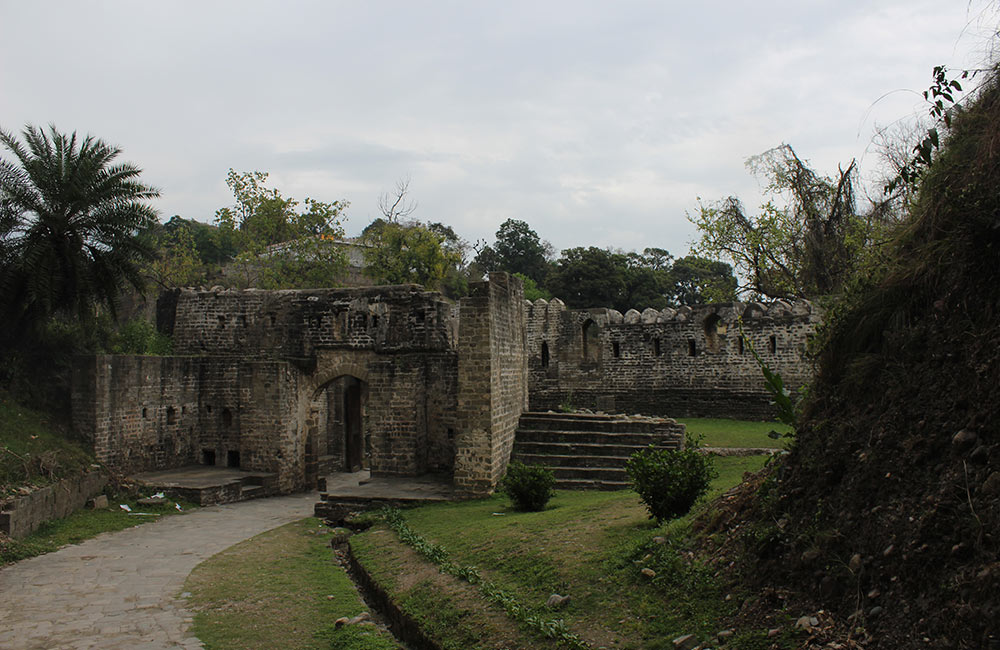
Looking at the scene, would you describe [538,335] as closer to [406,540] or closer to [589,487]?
[589,487]

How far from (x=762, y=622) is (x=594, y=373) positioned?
16.7 metres

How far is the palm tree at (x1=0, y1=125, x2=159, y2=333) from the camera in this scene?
43.0ft

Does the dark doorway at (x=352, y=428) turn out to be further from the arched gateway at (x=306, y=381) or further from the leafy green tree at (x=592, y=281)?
the leafy green tree at (x=592, y=281)

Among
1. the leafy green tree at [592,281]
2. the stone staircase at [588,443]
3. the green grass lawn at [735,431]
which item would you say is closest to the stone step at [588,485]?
the stone staircase at [588,443]

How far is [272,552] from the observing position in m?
10.3

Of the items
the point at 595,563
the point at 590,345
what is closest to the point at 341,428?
the point at 590,345

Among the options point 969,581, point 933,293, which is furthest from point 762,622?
point 933,293

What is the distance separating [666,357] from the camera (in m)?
20.2

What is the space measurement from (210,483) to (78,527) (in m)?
3.34

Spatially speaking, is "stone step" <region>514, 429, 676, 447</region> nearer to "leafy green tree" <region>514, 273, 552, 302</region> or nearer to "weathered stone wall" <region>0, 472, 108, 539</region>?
"weathered stone wall" <region>0, 472, 108, 539</region>

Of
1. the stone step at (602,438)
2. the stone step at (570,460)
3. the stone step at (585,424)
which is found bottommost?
the stone step at (570,460)

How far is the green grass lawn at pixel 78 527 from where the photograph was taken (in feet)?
32.3

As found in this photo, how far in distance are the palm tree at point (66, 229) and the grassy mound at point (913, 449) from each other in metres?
13.1

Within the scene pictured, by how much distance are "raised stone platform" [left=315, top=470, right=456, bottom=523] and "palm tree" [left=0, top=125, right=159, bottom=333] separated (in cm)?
629
